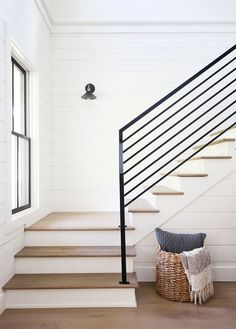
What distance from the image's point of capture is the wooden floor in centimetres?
199

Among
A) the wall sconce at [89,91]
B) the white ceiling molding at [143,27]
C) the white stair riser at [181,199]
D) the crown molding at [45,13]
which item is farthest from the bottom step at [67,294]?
the white ceiling molding at [143,27]

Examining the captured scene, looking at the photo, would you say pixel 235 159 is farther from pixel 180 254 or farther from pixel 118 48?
pixel 118 48

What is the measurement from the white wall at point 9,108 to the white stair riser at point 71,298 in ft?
0.52

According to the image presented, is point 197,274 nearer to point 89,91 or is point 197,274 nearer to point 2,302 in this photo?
point 2,302

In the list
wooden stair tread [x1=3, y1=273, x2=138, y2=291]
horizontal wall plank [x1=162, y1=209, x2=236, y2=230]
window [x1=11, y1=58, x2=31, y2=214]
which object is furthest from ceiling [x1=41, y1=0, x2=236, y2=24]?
wooden stair tread [x1=3, y1=273, x2=138, y2=291]

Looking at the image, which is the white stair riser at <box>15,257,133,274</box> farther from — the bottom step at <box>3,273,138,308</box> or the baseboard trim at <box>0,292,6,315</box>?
the baseboard trim at <box>0,292,6,315</box>

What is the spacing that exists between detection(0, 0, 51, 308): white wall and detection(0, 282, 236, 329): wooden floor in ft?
0.96

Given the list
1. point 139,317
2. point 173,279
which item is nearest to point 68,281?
point 139,317

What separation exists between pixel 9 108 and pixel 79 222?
4.56ft

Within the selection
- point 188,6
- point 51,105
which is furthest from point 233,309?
point 188,6

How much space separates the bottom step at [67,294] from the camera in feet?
7.37

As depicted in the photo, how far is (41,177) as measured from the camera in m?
3.31

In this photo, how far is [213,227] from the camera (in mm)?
2799

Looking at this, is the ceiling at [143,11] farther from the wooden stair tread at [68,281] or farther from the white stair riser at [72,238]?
the wooden stair tread at [68,281]
